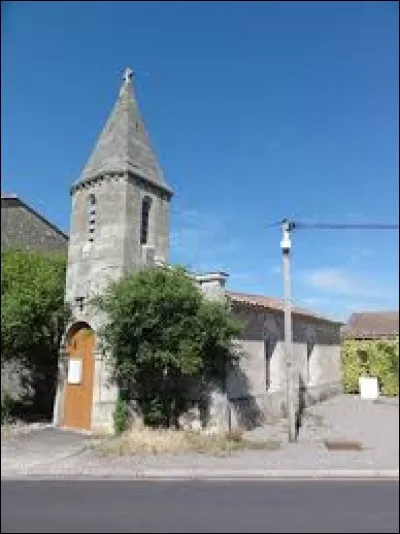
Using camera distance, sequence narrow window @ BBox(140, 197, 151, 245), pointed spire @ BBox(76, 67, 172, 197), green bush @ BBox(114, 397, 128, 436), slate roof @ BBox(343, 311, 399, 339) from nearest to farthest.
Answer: slate roof @ BBox(343, 311, 399, 339) → green bush @ BBox(114, 397, 128, 436) → pointed spire @ BBox(76, 67, 172, 197) → narrow window @ BBox(140, 197, 151, 245)

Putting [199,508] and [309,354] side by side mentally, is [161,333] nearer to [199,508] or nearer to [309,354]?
[309,354]

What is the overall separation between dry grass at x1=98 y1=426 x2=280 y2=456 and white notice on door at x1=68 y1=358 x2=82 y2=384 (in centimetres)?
171

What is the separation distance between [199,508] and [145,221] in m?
11.0

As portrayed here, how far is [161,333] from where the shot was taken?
13516 mm

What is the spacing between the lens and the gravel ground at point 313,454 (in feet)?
15.7

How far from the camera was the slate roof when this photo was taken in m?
4.41

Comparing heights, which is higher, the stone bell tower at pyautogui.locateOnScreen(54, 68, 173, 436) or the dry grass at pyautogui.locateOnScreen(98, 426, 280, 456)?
the stone bell tower at pyautogui.locateOnScreen(54, 68, 173, 436)

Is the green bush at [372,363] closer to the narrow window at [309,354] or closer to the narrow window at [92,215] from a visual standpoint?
the narrow window at [92,215]

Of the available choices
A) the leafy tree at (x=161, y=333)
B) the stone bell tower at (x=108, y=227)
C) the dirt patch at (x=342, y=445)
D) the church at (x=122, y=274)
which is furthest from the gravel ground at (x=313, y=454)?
the stone bell tower at (x=108, y=227)

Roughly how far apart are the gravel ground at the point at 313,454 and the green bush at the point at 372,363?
0.13m

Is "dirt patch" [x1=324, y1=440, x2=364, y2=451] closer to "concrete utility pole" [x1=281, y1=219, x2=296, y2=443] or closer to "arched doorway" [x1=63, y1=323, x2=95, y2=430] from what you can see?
"concrete utility pole" [x1=281, y1=219, x2=296, y2=443]

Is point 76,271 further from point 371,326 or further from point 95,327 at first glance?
point 371,326

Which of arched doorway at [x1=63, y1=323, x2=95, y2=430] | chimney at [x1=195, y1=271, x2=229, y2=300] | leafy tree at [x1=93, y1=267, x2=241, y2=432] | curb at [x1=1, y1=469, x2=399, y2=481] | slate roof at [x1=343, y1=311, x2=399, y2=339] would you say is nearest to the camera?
slate roof at [x1=343, y1=311, x2=399, y2=339]

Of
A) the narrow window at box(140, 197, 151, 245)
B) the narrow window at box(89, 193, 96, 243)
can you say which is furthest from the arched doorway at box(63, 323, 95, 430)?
the narrow window at box(140, 197, 151, 245)
